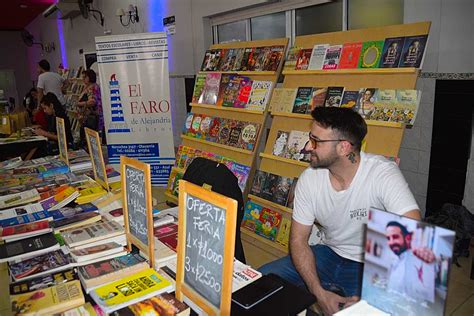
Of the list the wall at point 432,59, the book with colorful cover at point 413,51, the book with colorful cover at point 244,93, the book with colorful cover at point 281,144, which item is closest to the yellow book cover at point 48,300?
the book with colorful cover at point 281,144

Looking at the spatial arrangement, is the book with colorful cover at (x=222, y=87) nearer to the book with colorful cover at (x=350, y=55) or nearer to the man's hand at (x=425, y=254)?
the book with colorful cover at (x=350, y=55)

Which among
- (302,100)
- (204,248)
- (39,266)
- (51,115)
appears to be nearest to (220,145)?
(302,100)

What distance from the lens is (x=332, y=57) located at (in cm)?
297

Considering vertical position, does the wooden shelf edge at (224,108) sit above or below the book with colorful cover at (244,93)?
below

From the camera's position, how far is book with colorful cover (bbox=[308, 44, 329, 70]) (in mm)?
3042

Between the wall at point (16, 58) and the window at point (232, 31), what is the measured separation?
Answer: 12692 mm

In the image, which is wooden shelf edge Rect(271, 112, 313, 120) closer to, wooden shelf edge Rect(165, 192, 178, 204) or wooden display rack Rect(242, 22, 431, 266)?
wooden display rack Rect(242, 22, 431, 266)

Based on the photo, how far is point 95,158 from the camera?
8.92 ft

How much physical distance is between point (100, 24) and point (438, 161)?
7.82m

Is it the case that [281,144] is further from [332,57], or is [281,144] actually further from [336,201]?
[336,201]

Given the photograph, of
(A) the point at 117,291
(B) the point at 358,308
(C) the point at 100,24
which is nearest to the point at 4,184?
(A) the point at 117,291

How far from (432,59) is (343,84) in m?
0.74

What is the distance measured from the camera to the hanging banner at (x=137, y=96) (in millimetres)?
4754

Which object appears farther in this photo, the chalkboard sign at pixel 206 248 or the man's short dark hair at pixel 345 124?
the man's short dark hair at pixel 345 124
